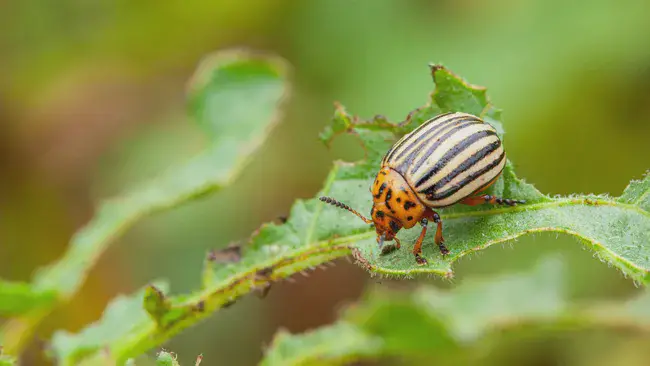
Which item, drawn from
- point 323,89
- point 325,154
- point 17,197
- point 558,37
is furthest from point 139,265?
point 558,37

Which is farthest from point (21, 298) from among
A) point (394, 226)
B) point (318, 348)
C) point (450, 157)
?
point (450, 157)

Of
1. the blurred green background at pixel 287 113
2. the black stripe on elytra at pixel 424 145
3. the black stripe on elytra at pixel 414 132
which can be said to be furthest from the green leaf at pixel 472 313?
the blurred green background at pixel 287 113

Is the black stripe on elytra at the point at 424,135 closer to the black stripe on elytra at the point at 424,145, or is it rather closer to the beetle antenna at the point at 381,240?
the black stripe on elytra at the point at 424,145

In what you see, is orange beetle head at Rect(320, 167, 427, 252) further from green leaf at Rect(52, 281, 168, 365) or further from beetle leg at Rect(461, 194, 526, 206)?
green leaf at Rect(52, 281, 168, 365)

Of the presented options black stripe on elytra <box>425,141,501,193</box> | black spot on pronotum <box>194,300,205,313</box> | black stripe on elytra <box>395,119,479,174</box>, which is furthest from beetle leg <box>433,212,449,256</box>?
black spot on pronotum <box>194,300,205,313</box>

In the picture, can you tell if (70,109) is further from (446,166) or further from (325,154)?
(446,166)

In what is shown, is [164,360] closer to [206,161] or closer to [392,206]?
[392,206]
